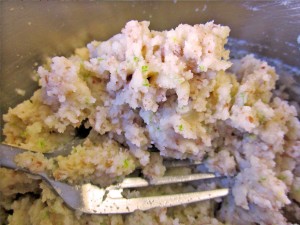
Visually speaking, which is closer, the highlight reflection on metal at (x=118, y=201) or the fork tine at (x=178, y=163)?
the highlight reflection on metal at (x=118, y=201)

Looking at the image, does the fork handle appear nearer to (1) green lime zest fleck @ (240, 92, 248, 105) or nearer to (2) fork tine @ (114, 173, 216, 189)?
(2) fork tine @ (114, 173, 216, 189)

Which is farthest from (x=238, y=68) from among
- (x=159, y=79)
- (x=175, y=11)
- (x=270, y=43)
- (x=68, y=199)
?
(x=68, y=199)

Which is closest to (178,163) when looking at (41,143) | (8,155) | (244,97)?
(244,97)

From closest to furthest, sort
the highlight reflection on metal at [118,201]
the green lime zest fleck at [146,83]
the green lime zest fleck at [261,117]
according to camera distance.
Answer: the green lime zest fleck at [146,83] → the highlight reflection on metal at [118,201] → the green lime zest fleck at [261,117]

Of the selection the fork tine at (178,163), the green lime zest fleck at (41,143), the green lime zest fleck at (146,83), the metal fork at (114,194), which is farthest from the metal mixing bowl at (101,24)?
the fork tine at (178,163)

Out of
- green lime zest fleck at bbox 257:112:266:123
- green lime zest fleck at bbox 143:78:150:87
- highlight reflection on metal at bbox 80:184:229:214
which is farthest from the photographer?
green lime zest fleck at bbox 257:112:266:123

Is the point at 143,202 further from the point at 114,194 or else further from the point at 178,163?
the point at 178,163

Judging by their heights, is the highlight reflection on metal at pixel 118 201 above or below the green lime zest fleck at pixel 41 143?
below

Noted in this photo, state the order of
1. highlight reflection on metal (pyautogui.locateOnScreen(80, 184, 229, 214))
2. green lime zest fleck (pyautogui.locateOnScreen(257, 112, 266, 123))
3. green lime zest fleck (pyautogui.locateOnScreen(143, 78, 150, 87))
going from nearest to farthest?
green lime zest fleck (pyautogui.locateOnScreen(143, 78, 150, 87)), highlight reflection on metal (pyautogui.locateOnScreen(80, 184, 229, 214)), green lime zest fleck (pyautogui.locateOnScreen(257, 112, 266, 123))

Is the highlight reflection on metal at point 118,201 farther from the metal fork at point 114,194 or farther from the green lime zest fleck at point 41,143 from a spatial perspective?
the green lime zest fleck at point 41,143

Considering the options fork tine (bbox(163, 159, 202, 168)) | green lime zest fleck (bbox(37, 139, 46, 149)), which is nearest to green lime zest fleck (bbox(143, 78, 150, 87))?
fork tine (bbox(163, 159, 202, 168))
